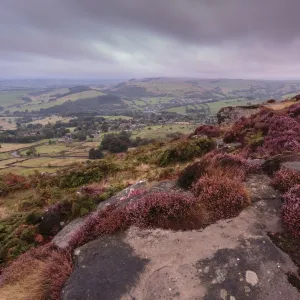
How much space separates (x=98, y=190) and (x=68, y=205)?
204cm

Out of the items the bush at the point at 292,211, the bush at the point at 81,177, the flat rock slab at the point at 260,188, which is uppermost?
the bush at the point at 292,211

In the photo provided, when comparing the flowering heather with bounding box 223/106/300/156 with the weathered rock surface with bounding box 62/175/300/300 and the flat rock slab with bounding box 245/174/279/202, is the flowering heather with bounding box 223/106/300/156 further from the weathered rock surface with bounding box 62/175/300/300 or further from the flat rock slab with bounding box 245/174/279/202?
the weathered rock surface with bounding box 62/175/300/300

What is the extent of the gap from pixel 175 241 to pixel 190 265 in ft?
3.17

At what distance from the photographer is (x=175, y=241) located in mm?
7465

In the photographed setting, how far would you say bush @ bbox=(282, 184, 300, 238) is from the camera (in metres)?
7.23

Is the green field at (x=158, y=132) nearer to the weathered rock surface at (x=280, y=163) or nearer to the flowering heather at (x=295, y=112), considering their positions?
the flowering heather at (x=295, y=112)

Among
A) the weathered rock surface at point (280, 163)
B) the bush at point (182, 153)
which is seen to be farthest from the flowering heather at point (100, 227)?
the bush at point (182, 153)

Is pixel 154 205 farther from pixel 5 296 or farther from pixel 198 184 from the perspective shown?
pixel 5 296

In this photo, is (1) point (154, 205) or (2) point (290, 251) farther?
(1) point (154, 205)

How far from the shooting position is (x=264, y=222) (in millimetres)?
7766

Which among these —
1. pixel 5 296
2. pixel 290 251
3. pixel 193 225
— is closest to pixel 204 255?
pixel 193 225

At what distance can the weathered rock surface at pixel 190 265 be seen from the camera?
19.5 feet

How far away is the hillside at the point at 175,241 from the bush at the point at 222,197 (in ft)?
0.10

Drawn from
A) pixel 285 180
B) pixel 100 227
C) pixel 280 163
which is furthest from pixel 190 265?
pixel 280 163
